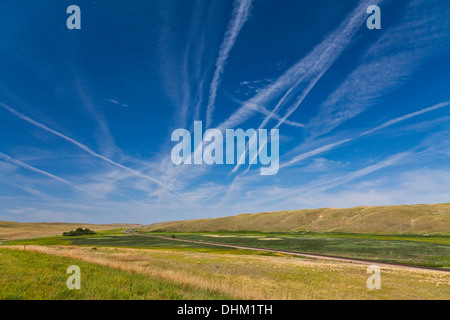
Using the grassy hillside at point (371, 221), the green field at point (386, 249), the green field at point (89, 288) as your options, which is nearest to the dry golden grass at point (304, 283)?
the green field at point (89, 288)

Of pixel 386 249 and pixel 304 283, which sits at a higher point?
pixel 304 283

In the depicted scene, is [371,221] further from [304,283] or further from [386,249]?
[304,283]

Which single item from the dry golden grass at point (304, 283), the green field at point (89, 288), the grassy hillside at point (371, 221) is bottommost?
the grassy hillside at point (371, 221)

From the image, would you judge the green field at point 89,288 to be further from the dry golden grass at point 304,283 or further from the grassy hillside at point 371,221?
the grassy hillside at point 371,221

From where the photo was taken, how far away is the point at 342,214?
578ft

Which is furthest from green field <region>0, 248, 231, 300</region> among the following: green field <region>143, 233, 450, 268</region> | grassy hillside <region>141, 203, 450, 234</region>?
grassy hillside <region>141, 203, 450, 234</region>

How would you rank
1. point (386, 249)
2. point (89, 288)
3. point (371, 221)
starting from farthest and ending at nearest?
point (371, 221) → point (386, 249) → point (89, 288)

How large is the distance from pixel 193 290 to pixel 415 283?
79.8 ft

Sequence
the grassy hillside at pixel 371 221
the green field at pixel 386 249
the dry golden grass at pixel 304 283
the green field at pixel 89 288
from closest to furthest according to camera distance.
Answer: the green field at pixel 89 288 → the dry golden grass at pixel 304 283 → the green field at pixel 386 249 → the grassy hillside at pixel 371 221

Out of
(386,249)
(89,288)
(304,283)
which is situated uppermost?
(89,288)

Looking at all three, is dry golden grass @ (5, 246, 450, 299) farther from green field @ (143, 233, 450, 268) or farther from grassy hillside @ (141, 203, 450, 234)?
grassy hillside @ (141, 203, 450, 234)

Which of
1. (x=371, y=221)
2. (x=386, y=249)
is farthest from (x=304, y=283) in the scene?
(x=371, y=221)

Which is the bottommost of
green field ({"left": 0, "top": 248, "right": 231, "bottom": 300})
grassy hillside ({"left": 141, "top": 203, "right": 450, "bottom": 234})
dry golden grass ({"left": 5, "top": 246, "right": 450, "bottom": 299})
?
grassy hillside ({"left": 141, "top": 203, "right": 450, "bottom": 234})
